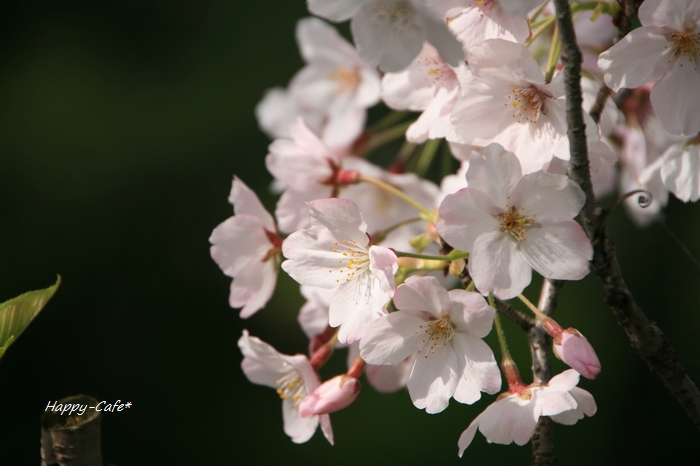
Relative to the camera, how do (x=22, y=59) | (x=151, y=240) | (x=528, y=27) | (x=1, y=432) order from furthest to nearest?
(x=22, y=59), (x=151, y=240), (x=1, y=432), (x=528, y=27)

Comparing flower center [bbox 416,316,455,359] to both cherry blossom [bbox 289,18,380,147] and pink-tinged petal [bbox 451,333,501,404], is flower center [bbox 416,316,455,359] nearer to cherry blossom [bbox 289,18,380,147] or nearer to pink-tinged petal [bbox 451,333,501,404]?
pink-tinged petal [bbox 451,333,501,404]

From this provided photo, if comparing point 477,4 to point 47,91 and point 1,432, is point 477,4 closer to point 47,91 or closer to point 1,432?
point 1,432

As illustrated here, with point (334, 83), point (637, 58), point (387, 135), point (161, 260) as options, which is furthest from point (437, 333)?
point (161, 260)

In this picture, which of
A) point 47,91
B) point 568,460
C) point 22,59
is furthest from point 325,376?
point 22,59

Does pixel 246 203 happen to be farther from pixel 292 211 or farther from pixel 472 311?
pixel 472 311

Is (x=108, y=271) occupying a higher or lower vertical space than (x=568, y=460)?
higher

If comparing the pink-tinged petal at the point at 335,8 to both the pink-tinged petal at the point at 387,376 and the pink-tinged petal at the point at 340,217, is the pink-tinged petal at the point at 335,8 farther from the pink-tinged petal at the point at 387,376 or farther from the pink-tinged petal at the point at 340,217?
the pink-tinged petal at the point at 387,376
